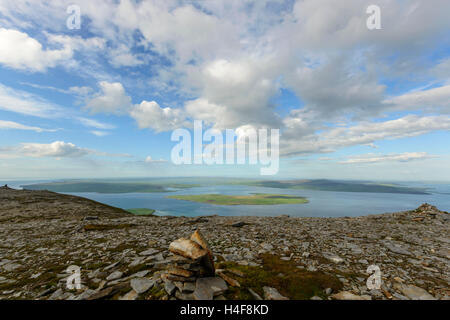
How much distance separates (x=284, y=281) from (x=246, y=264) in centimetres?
158

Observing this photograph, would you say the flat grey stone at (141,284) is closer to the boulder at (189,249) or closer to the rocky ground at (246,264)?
the rocky ground at (246,264)

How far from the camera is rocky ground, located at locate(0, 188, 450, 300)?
4.71 meters

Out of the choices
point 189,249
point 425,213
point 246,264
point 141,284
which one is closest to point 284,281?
point 246,264

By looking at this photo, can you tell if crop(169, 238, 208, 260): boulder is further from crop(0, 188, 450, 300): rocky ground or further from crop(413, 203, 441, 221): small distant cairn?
crop(413, 203, 441, 221): small distant cairn

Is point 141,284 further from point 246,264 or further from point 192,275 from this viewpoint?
point 246,264

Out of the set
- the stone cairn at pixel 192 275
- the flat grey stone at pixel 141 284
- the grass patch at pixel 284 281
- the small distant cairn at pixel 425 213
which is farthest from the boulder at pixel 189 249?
the small distant cairn at pixel 425 213

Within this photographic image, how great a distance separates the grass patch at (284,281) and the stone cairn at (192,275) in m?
0.48

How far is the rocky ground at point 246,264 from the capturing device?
4711 millimetres

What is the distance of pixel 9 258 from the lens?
7.88 metres

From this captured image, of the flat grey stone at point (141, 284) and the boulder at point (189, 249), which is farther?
the boulder at point (189, 249)

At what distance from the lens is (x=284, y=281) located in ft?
17.1
